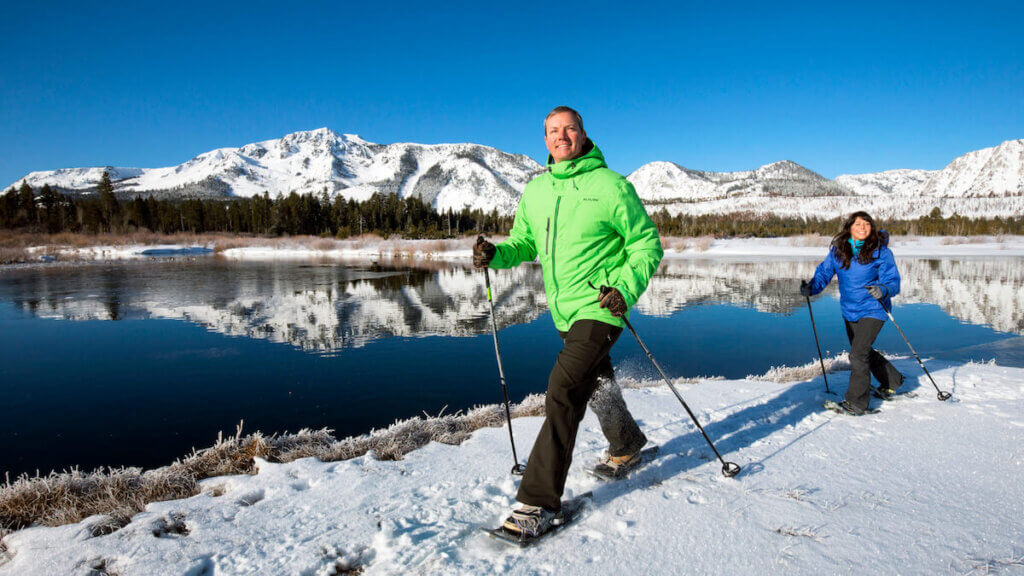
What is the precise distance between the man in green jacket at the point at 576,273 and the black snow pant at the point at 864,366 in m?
3.03

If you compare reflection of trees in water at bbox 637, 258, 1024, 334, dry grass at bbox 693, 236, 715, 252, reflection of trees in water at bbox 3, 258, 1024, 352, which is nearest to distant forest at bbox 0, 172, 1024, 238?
dry grass at bbox 693, 236, 715, 252

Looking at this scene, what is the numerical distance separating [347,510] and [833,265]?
522 cm

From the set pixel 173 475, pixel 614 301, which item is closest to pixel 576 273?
pixel 614 301

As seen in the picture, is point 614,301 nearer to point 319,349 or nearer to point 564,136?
point 564,136

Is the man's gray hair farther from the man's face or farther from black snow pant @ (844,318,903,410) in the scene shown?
black snow pant @ (844,318,903,410)

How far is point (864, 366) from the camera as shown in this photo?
4.80m

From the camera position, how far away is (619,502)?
9.69 feet

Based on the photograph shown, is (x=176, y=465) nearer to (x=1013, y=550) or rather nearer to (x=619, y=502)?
(x=619, y=502)

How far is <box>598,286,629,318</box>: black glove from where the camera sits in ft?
8.82

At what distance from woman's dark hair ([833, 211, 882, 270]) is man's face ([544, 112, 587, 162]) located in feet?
11.9

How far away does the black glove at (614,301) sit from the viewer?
269 centimetres

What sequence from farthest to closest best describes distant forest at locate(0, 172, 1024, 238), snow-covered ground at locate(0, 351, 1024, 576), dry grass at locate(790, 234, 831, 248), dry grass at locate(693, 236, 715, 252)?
1. distant forest at locate(0, 172, 1024, 238)
2. dry grass at locate(790, 234, 831, 248)
3. dry grass at locate(693, 236, 715, 252)
4. snow-covered ground at locate(0, 351, 1024, 576)

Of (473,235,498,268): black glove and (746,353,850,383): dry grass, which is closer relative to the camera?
(473,235,498,268): black glove

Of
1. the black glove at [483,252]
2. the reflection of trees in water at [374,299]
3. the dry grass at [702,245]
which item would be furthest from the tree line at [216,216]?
the black glove at [483,252]
